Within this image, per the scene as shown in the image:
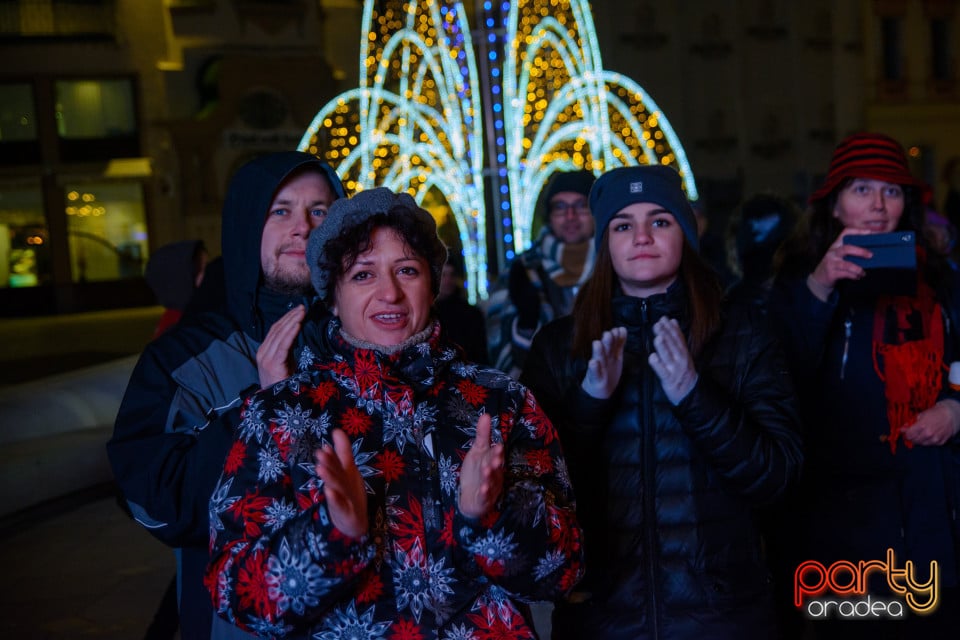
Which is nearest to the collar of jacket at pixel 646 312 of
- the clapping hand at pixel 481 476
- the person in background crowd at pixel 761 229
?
the clapping hand at pixel 481 476

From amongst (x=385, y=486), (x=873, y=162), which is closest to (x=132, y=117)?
(x=873, y=162)

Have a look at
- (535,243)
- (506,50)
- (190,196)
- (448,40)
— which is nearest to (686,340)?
(535,243)

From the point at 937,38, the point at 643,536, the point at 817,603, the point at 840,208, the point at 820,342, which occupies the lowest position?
the point at 817,603

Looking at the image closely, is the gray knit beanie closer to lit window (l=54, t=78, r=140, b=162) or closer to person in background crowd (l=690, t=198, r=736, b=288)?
person in background crowd (l=690, t=198, r=736, b=288)

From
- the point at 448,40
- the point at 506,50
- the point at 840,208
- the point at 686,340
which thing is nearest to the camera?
the point at 686,340

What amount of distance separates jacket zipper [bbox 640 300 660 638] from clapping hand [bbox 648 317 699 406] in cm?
18

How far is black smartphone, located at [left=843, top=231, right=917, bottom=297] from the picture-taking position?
326 centimetres

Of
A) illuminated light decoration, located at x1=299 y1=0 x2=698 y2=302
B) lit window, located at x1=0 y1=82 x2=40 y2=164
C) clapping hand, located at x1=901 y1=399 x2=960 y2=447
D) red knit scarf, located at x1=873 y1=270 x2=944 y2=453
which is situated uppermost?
lit window, located at x1=0 y1=82 x2=40 y2=164

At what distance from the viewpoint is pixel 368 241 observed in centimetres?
236

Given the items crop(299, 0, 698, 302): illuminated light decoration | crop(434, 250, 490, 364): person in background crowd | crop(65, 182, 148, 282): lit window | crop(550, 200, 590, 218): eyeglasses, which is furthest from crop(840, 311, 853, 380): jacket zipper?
crop(65, 182, 148, 282): lit window

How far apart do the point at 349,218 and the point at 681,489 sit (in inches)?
41.7

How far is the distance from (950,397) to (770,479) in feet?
3.43

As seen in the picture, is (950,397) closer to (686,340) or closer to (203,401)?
(686,340)

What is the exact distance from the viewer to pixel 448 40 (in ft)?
32.8
